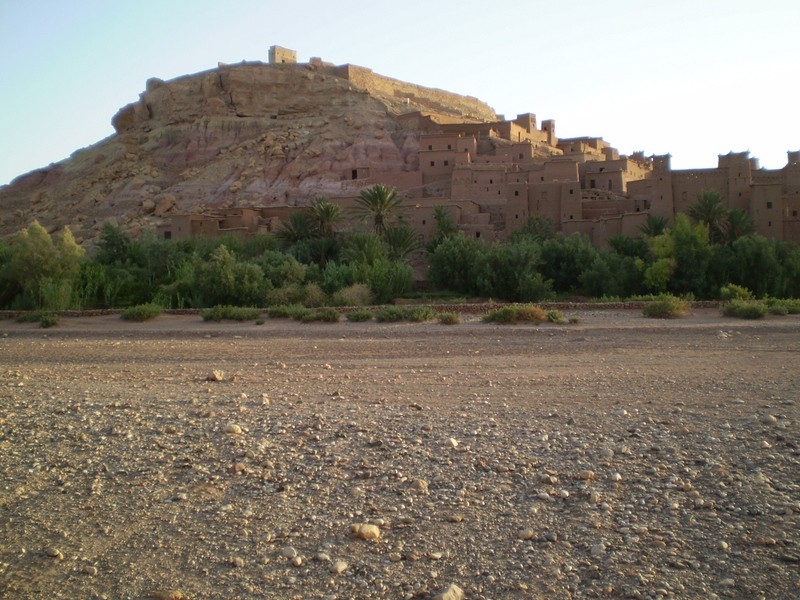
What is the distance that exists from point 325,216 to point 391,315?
57.6 ft

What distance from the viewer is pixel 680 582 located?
13.6ft

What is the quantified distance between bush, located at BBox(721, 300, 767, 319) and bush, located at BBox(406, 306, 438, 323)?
22.0 feet

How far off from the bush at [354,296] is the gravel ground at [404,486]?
13.7 meters

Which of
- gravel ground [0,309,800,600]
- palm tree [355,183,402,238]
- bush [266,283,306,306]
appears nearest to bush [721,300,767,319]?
gravel ground [0,309,800,600]

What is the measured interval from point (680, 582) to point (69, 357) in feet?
40.0

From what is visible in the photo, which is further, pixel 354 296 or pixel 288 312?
pixel 354 296

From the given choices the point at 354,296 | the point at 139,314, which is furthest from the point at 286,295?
the point at 139,314

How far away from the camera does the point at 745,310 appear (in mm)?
17969

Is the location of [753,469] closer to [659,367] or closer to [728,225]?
[659,367]

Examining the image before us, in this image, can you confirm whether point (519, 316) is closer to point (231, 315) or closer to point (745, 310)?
point (745, 310)

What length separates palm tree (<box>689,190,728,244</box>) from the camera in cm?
3133

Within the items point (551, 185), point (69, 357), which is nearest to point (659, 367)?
point (69, 357)

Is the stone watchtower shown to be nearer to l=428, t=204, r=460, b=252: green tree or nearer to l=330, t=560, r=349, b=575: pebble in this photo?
l=428, t=204, r=460, b=252: green tree

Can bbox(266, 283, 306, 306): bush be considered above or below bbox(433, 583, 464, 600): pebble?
above
